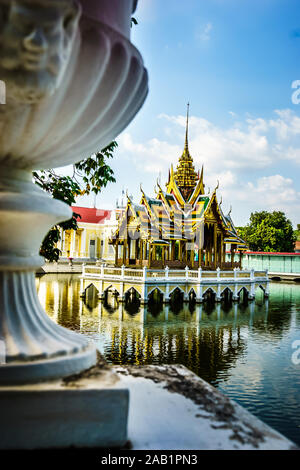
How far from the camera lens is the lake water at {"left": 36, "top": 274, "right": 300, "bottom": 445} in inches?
282

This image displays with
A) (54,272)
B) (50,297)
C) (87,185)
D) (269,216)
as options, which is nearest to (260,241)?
(269,216)

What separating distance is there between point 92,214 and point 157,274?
32039mm

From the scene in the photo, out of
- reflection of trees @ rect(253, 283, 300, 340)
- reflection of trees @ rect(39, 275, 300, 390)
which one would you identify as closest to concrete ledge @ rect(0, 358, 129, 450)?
reflection of trees @ rect(39, 275, 300, 390)

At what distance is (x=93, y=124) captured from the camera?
5.99 ft

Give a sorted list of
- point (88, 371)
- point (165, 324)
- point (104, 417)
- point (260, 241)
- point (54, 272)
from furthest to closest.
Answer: point (260, 241), point (54, 272), point (165, 324), point (88, 371), point (104, 417)

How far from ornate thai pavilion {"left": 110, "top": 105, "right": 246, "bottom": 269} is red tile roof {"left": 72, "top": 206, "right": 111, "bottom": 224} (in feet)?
78.3

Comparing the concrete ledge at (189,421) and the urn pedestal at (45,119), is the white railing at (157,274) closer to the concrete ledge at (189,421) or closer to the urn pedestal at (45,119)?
the concrete ledge at (189,421)

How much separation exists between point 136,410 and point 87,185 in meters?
2.96

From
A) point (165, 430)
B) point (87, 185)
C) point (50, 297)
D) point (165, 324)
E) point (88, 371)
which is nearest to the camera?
point (165, 430)

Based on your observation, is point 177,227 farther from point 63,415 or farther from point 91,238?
point 91,238

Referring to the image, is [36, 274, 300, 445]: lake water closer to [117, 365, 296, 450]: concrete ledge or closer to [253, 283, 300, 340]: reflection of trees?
[253, 283, 300, 340]: reflection of trees

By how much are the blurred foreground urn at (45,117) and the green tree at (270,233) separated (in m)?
47.6

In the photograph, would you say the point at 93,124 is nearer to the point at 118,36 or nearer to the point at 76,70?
the point at 76,70

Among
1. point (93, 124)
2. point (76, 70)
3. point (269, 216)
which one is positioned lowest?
point (93, 124)
